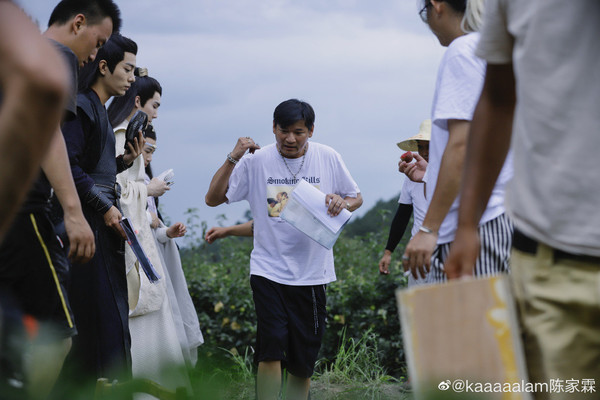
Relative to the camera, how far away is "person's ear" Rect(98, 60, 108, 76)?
421cm

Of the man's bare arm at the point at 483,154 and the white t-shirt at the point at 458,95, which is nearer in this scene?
the man's bare arm at the point at 483,154

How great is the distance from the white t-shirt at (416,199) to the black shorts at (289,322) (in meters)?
1.02

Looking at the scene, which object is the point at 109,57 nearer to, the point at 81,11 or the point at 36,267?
the point at 81,11

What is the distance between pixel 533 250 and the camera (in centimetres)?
160

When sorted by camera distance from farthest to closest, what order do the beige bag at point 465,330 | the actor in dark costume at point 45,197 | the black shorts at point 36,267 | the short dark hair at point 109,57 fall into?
the short dark hair at point 109,57 → the black shorts at point 36,267 → the beige bag at point 465,330 → the actor in dark costume at point 45,197

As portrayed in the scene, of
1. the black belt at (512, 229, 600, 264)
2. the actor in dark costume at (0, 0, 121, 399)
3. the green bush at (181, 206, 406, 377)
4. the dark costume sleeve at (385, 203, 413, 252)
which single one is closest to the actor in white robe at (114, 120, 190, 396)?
the actor in dark costume at (0, 0, 121, 399)

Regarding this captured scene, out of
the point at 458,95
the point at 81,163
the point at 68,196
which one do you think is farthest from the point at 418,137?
the point at 68,196

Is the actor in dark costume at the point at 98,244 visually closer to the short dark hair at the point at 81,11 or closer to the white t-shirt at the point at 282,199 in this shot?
the short dark hair at the point at 81,11

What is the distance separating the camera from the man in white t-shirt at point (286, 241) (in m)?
4.88

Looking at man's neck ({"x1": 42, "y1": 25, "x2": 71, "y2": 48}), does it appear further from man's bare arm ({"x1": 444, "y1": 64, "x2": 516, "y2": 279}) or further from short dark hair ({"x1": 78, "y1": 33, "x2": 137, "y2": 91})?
man's bare arm ({"x1": 444, "y1": 64, "x2": 516, "y2": 279})

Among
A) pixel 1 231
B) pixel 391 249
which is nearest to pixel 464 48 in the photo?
pixel 1 231

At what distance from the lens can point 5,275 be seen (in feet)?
9.29

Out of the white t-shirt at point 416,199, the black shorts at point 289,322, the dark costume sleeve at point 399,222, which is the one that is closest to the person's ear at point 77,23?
the black shorts at point 289,322

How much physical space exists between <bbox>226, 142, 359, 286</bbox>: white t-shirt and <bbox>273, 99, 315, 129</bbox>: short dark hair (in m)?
0.21
